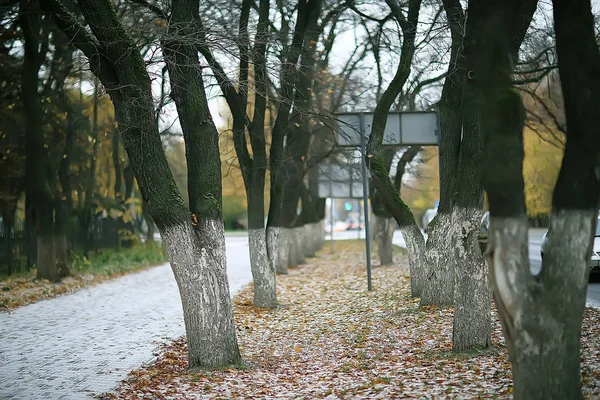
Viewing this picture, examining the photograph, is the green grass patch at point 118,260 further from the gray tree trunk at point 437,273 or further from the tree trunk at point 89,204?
the gray tree trunk at point 437,273

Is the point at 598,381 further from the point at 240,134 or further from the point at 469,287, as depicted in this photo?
the point at 240,134

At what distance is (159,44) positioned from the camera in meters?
9.47

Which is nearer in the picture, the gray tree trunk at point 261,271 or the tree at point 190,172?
the tree at point 190,172

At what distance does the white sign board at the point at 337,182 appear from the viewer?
31609mm

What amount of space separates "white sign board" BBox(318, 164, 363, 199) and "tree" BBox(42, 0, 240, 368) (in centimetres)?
2072

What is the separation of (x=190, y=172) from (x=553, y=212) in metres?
5.12

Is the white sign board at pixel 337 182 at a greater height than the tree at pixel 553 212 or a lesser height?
greater

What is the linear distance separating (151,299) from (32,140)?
5884 millimetres

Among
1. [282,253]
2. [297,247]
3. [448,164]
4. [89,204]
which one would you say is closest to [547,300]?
[448,164]

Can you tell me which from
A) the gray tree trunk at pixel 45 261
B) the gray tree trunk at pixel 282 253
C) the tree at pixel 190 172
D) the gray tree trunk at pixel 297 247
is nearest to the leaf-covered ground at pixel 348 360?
the tree at pixel 190 172

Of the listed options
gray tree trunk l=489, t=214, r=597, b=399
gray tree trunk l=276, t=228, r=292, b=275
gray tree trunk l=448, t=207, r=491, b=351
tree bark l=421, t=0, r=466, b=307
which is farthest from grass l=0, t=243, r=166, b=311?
gray tree trunk l=489, t=214, r=597, b=399

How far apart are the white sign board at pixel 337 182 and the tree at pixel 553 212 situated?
79.8 feet

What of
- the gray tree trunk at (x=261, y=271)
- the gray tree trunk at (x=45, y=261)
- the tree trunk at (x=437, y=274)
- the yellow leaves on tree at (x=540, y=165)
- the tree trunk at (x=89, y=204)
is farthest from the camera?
the yellow leaves on tree at (x=540, y=165)

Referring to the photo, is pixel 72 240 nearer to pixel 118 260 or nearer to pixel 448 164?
pixel 118 260
